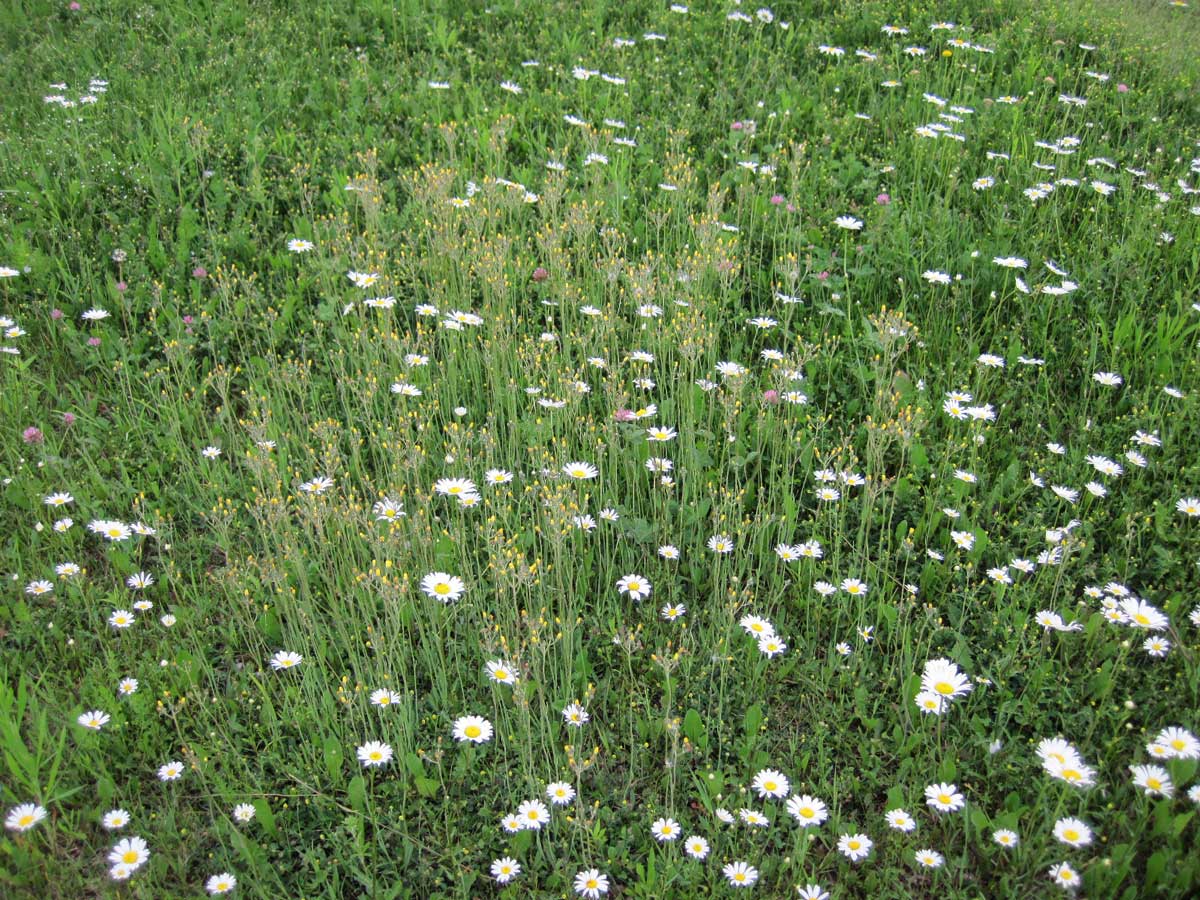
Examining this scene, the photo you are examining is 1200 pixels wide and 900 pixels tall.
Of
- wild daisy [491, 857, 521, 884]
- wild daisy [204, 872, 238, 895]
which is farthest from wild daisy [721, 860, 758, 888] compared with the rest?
wild daisy [204, 872, 238, 895]

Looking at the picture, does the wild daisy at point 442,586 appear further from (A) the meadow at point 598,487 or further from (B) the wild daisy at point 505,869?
(B) the wild daisy at point 505,869

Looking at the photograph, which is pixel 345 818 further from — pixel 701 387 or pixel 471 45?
pixel 471 45

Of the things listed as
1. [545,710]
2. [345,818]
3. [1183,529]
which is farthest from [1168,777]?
[345,818]

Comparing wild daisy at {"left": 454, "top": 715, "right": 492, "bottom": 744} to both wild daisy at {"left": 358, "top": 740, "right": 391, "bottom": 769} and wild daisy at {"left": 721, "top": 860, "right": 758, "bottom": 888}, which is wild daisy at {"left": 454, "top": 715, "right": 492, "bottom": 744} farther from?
wild daisy at {"left": 721, "top": 860, "right": 758, "bottom": 888}

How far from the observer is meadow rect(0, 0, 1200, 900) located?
3072mm

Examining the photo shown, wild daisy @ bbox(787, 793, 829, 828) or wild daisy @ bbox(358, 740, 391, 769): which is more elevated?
wild daisy @ bbox(787, 793, 829, 828)

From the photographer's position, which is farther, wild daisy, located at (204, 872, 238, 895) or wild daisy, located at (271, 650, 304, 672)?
wild daisy, located at (271, 650, 304, 672)

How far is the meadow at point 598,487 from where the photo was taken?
3.07m

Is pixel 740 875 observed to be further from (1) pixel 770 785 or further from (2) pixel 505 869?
(2) pixel 505 869

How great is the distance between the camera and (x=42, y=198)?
5.46 m

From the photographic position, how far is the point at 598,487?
4098mm

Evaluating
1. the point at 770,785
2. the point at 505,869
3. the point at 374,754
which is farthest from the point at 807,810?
the point at 374,754

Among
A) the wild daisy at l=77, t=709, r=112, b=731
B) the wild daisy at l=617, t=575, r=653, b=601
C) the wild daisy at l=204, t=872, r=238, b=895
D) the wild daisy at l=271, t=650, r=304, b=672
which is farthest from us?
the wild daisy at l=617, t=575, r=653, b=601

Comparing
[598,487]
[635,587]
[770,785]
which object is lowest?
[770,785]
